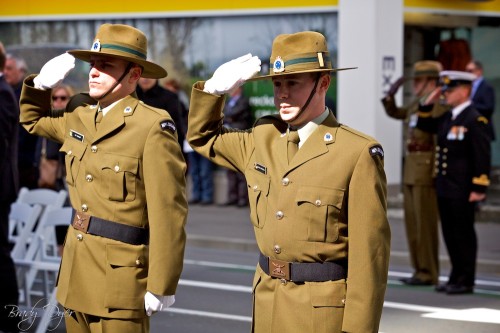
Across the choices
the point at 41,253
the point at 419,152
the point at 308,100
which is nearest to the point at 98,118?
the point at 308,100

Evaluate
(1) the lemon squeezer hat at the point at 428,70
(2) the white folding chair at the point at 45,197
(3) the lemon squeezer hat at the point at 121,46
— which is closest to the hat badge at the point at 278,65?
(3) the lemon squeezer hat at the point at 121,46

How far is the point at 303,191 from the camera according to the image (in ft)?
16.6

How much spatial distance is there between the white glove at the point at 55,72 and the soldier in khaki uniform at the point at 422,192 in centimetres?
627

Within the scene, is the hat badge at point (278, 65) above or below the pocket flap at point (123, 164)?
above

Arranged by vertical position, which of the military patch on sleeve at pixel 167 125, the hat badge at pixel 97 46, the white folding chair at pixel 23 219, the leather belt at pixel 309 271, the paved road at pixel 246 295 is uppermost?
the hat badge at pixel 97 46

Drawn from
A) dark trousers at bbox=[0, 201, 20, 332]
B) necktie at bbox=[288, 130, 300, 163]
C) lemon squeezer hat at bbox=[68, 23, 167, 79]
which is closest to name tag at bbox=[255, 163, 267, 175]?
necktie at bbox=[288, 130, 300, 163]

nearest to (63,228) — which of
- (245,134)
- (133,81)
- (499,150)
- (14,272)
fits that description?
(14,272)

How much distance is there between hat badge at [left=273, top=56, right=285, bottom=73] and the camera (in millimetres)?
5055

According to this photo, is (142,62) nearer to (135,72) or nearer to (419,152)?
(135,72)

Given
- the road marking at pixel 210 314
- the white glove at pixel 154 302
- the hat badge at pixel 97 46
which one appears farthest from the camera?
the road marking at pixel 210 314

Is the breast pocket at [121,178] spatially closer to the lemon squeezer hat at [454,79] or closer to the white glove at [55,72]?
the white glove at [55,72]

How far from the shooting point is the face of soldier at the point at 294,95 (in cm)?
502

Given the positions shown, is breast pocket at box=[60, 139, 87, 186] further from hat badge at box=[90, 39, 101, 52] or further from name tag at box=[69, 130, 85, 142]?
hat badge at box=[90, 39, 101, 52]

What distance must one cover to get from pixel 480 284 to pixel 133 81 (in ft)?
23.7
